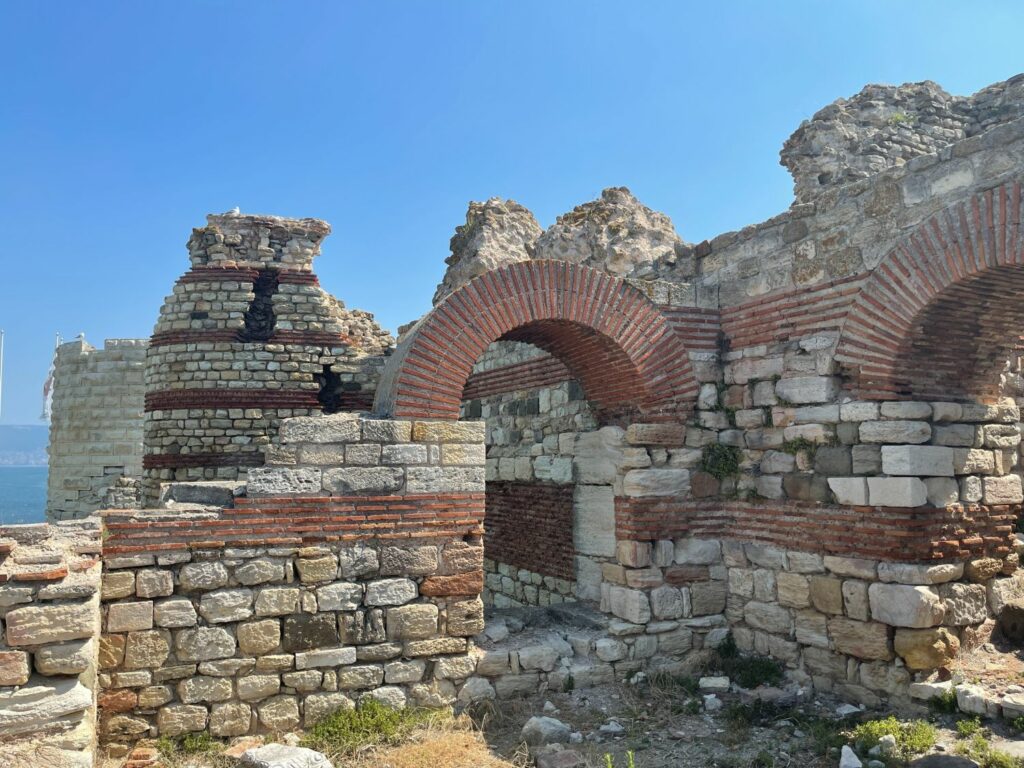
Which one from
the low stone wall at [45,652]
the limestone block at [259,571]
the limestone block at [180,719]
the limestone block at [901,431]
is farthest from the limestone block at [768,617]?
the low stone wall at [45,652]

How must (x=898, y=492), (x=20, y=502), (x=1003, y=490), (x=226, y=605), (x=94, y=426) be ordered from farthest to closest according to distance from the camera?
(x=20, y=502)
(x=94, y=426)
(x=1003, y=490)
(x=898, y=492)
(x=226, y=605)

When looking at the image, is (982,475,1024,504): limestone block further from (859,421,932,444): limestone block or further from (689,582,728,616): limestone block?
(689,582,728,616): limestone block

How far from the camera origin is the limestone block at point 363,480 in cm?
532

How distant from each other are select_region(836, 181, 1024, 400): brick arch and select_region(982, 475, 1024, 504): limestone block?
2.08 feet

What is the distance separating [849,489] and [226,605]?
14.5 ft

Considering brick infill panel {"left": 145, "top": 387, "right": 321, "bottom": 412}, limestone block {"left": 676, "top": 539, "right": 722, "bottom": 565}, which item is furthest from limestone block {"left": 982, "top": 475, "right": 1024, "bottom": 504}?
brick infill panel {"left": 145, "top": 387, "right": 321, "bottom": 412}

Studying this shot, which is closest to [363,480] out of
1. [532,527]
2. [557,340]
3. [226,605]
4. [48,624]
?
[226,605]

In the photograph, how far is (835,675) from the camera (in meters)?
5.63

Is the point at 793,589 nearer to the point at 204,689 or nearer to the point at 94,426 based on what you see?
the point at 204,689

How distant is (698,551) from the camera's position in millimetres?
6516

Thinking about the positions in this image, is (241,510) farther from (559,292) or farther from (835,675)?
(835,675)

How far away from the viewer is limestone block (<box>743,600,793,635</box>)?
6035 mm

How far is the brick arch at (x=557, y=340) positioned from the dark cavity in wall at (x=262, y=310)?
5.91 m

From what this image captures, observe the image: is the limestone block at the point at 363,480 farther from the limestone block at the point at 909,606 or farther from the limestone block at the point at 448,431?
the limestone block at the point at 909,606
